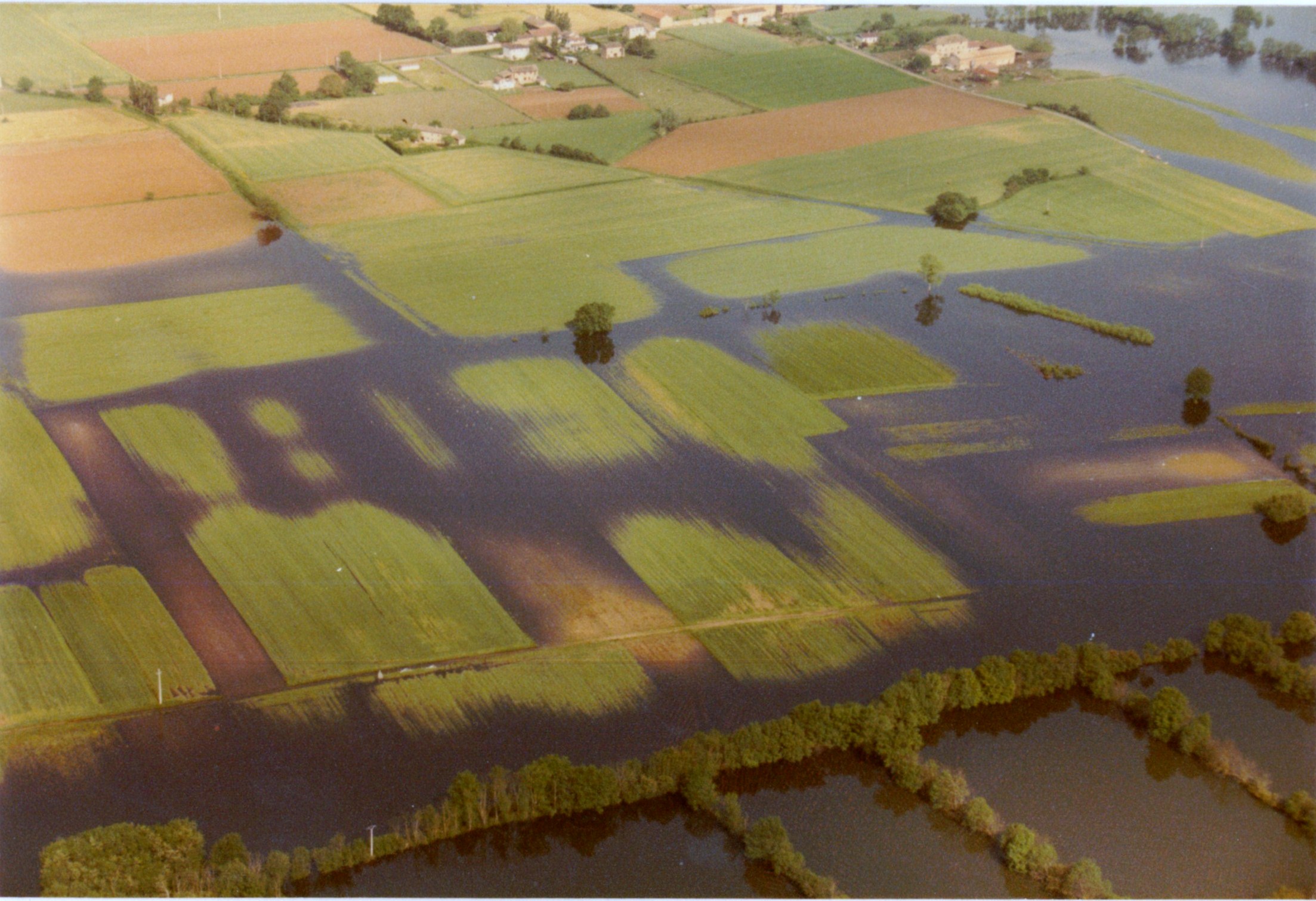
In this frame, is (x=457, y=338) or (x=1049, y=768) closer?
(x=1049, y=768)

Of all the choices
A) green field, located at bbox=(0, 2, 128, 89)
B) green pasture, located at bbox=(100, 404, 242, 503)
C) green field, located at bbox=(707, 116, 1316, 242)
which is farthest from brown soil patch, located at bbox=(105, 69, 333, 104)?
green pasture, located at bbox=(100, 404, 242, 503)

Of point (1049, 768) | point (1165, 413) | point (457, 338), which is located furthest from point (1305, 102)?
point (1049, 768)

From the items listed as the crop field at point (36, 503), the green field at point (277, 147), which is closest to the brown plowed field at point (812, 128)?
the green field at point (277, 147)

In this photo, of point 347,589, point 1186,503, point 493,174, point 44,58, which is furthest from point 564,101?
point 347,589

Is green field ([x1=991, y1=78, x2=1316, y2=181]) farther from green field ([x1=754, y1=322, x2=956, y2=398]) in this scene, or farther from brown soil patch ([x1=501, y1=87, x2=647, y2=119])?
green field ([x1=754, y1=322, x2=956, y2=398])

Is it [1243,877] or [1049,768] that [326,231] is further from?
[1243,877]

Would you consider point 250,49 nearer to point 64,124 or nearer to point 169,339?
point 64,124

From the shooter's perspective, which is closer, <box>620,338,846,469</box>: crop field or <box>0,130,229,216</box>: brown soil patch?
<box>620,338,846,469</box>: crop field
